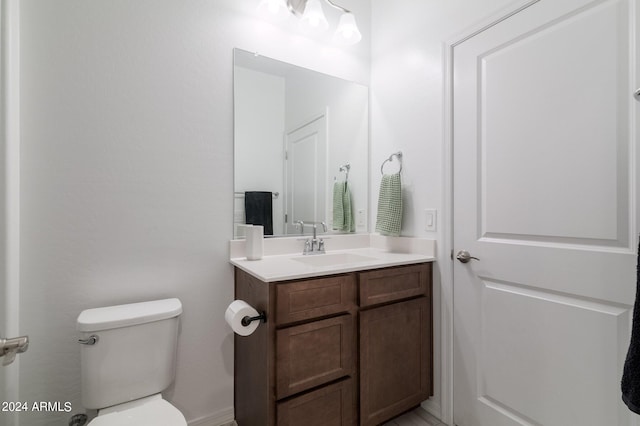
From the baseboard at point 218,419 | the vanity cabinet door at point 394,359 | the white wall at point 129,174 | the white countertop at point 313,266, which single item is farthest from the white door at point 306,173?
the baseboard at point 218,419

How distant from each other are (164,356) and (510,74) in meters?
1.99

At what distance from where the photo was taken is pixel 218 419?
5.16 feet

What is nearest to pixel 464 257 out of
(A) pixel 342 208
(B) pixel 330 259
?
(B) pixel 330 259

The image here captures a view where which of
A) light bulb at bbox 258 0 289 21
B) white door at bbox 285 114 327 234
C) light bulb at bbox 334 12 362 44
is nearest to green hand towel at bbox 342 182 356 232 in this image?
white door at bbox 285 114 327 234

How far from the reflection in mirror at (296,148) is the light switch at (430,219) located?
A: 511 mm

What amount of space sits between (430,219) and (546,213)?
56 centimetres

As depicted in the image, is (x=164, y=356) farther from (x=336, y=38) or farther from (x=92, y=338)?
(x=336, y=38)

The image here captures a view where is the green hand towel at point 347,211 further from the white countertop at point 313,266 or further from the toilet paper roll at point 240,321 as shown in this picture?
the toilet paper roll at point 240,321

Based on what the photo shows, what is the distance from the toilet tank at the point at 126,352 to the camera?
1.14m

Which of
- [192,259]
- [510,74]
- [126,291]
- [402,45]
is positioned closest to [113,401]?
[126,291]

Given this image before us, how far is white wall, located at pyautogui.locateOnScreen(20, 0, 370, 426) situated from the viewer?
123cm

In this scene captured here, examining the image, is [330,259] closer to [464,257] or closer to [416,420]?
[464,257]

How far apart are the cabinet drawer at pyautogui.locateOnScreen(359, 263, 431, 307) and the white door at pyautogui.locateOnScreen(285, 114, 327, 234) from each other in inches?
24.9

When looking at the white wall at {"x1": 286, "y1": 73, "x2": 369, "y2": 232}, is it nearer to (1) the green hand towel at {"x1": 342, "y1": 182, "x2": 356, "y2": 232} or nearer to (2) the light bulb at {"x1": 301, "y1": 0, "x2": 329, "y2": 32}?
(1) the green hand towel at {"x1": 342, "y1": 182, "x2": 356, "y2": 232}
